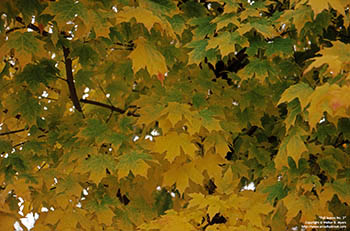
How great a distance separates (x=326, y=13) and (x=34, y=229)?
9.08 ft

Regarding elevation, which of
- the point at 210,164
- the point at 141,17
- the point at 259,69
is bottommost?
the point at 210,164

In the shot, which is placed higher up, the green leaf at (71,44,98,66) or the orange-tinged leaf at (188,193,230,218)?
the green leaf at (71,44,98,66)

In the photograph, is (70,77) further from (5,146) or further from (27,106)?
(5,146)

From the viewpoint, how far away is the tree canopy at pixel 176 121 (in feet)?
10.4

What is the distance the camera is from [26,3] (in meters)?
3.27

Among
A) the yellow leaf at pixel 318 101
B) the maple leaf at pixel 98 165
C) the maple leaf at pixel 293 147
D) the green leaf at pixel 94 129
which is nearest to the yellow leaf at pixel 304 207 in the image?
the maple leaf at pixel 293 147

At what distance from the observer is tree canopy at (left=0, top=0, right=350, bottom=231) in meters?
3.17

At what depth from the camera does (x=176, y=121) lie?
328cm

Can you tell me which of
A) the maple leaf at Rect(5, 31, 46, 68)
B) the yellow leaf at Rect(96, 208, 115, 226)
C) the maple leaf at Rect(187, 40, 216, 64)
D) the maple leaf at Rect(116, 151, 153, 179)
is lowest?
the yellow leaf at Rect(96, 208, 115, 226)

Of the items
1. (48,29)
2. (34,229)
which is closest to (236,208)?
(34,229)

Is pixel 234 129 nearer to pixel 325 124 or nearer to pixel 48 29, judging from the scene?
pixel 325 124

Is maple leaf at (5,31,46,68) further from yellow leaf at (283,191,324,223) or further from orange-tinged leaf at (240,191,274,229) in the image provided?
yellow leaf at (283,191,324,223)

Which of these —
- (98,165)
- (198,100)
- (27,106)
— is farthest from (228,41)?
(27,106)

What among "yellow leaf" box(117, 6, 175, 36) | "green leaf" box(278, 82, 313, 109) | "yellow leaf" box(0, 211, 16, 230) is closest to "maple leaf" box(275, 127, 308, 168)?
"green leaf" box(278, 82, 313, 109)
